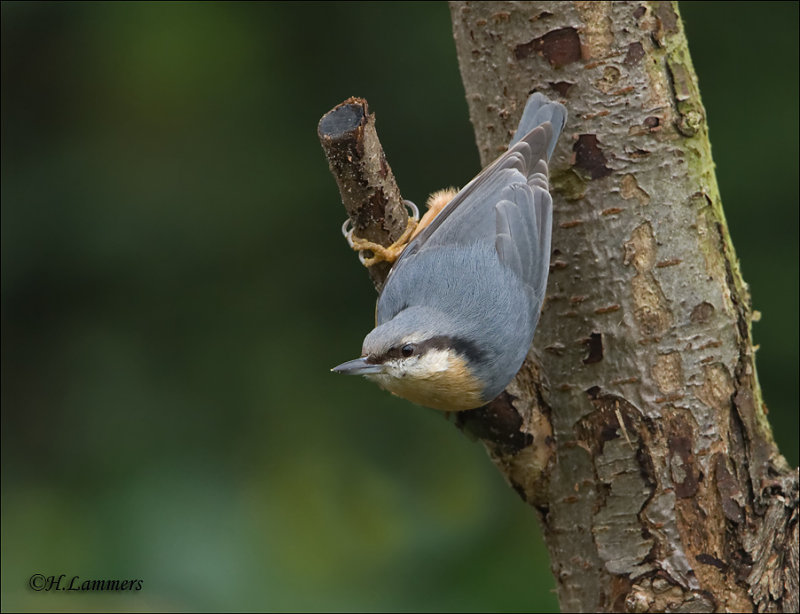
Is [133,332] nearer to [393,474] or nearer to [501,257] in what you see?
[393,474]

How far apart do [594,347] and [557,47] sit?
66 centimetres

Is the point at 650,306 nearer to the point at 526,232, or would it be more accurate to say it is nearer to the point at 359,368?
the point at 526,232

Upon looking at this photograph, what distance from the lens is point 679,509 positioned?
2074 millimetres

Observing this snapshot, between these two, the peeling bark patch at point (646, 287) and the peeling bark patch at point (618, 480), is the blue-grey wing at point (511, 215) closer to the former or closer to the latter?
the peeling bark patch at point (646, 287)

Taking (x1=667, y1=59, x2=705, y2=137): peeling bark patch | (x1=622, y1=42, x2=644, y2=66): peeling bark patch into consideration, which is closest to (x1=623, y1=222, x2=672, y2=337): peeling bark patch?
(x1=667, y1=59, x2=705, y2=137): peeling bark patch

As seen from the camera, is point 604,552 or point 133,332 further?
point 133,332

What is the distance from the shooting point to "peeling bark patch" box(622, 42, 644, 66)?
6.87 ft

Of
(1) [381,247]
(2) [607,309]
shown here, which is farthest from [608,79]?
(1) [381,247]

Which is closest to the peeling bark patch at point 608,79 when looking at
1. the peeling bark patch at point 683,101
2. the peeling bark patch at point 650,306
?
the peeling bark patch at point 683,101

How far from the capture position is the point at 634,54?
6.89ft

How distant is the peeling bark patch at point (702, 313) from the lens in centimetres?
209

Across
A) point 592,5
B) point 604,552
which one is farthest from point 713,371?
point 592,5

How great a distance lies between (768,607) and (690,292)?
0.70 metres

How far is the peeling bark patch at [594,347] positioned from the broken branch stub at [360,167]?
0.50m
